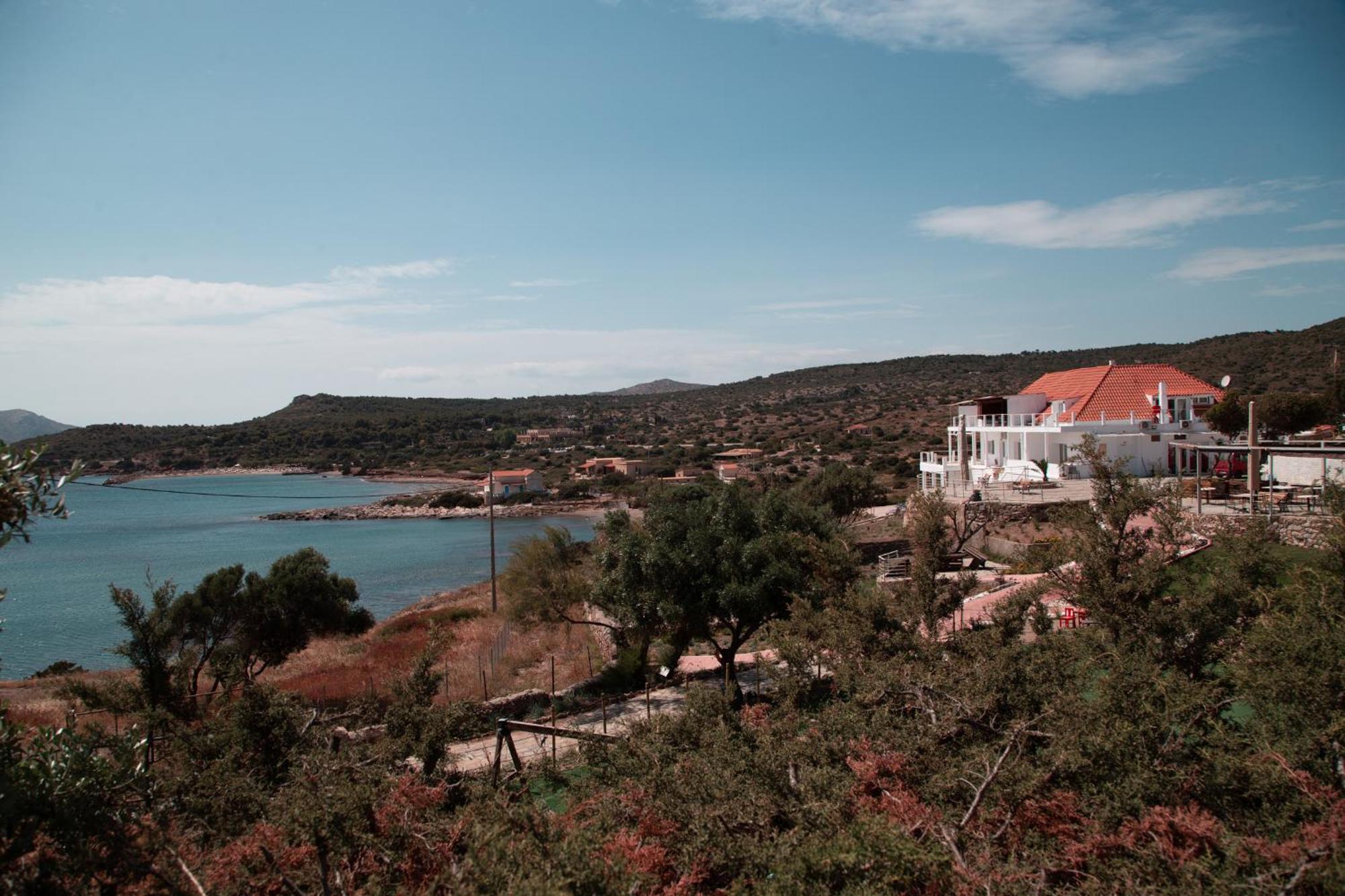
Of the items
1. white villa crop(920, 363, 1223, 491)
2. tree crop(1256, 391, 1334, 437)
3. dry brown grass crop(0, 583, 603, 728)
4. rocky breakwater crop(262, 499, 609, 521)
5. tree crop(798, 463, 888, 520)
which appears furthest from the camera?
rocky breakwater crop(262, 499, 609, 521)

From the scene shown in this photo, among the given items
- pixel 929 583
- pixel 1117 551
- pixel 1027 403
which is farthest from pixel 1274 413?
pixel 1117 551

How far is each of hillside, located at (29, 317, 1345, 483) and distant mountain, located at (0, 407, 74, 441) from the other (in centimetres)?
2423

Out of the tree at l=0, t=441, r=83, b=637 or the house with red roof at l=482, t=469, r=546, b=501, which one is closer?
the tree at l=0, t=441, r=83, b=637

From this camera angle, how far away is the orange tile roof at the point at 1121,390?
3338 cm

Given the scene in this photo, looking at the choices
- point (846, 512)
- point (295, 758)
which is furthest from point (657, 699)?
point (846, 512)

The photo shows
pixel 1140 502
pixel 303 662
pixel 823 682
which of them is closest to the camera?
pixel 1140 502

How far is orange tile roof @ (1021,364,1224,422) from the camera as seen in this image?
33.4 metres

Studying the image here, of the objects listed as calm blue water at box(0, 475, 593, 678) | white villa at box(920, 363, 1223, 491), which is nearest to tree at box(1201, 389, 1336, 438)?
white villa at box(920, 363, 1223, 491)

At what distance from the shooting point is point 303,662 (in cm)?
2656

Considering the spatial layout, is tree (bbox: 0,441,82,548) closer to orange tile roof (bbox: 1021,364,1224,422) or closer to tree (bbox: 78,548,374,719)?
tree (bbox: 78,548,374,719)

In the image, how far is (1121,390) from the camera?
114ft

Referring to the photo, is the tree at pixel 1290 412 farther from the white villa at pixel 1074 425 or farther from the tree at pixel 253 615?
the tree at pixel 253 615

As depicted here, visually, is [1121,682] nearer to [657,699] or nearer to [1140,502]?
[1140,502]

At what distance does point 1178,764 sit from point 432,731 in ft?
24.3
